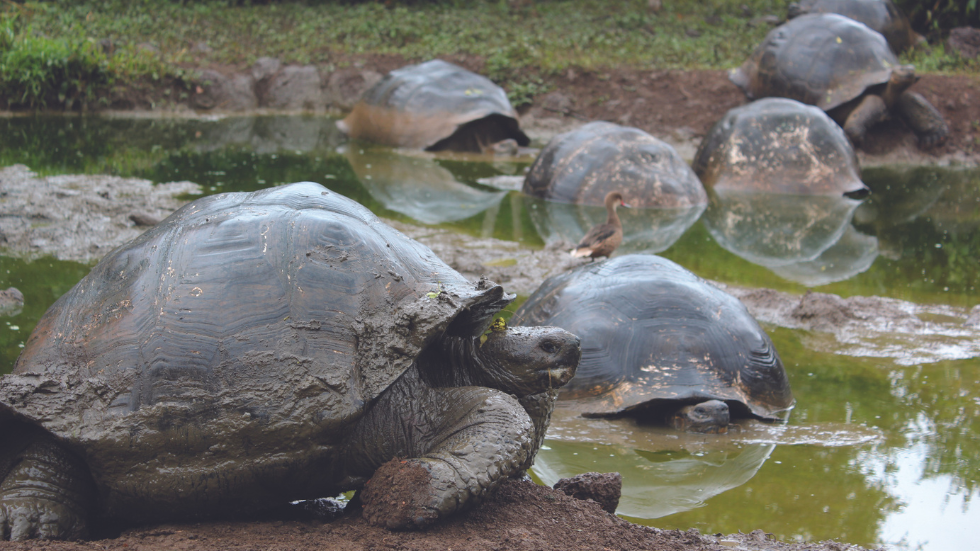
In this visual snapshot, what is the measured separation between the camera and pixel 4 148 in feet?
28.6

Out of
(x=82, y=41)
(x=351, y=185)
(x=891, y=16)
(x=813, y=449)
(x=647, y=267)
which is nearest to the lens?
(x=813, y=449)

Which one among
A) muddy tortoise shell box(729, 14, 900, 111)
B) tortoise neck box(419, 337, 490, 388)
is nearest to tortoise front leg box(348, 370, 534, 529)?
tortoise neck box(419, 337, 490, 388)

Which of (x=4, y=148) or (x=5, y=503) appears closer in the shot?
(x=5, y=503)

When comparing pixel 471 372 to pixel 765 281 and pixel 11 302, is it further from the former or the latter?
pixel 765 281

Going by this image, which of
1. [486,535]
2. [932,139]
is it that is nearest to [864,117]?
[932,139]

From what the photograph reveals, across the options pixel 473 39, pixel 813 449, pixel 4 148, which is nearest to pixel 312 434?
pixel 813 449

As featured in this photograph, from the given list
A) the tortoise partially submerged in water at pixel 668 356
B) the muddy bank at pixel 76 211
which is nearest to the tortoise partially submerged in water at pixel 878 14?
the muddy bank at pixel 76 211

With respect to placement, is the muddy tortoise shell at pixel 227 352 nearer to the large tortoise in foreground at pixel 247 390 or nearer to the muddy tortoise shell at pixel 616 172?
the large tortoise in foreground at pixel 247 390

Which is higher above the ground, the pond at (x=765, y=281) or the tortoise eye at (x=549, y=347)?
the tortoise eye at (x=549, y=347)

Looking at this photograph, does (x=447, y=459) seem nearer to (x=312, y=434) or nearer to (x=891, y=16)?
(x=312, y=434)

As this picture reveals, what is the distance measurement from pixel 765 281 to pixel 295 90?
33.1 ft

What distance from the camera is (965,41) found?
46.8ft

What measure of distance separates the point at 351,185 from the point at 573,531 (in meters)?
6.69

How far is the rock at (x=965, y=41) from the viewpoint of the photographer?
46.1ft
